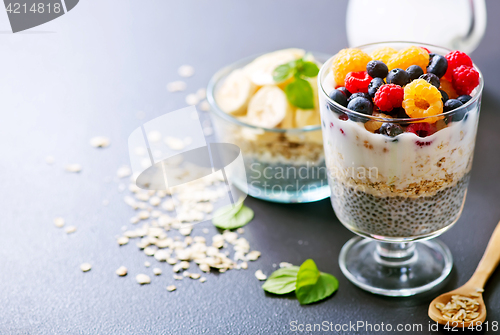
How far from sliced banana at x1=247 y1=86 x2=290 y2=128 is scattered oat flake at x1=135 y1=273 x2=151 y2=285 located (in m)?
0.41

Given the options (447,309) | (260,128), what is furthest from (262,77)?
(447,309)

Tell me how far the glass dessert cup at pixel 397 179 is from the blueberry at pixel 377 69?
0.24 ft

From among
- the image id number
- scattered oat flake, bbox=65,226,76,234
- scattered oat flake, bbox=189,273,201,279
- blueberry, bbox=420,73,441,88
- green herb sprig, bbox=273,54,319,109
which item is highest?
the image id number

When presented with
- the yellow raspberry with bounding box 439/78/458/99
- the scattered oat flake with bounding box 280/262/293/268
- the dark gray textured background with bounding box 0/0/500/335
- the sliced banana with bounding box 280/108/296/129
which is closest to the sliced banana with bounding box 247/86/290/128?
the sliced banana with bounding box 280/108/296/129

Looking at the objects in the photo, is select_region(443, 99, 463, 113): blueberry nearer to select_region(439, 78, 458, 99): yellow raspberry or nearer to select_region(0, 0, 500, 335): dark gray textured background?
select_region(439, 78, 458, 99): yellow raspberry

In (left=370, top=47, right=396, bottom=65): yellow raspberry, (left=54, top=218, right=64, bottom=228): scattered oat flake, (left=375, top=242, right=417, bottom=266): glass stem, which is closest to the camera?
(left=370, top=47, right=396, bottom=65): yellow raspberry

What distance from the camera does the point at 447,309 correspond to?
1.01 metres

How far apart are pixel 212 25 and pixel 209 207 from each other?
32.7 inches

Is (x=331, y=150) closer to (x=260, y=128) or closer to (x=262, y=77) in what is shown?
(x=260, y=128)

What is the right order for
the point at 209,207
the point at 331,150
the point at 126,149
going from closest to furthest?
the point at 331,150 → the point at 209,207 → the point at 126,149

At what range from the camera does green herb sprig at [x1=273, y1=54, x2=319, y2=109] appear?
123 cm

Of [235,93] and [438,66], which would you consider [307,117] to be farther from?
[438,66]

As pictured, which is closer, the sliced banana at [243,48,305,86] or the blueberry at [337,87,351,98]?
the blueberry at [337,87,351,98]

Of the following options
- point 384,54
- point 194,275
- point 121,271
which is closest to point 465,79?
point 384,54
